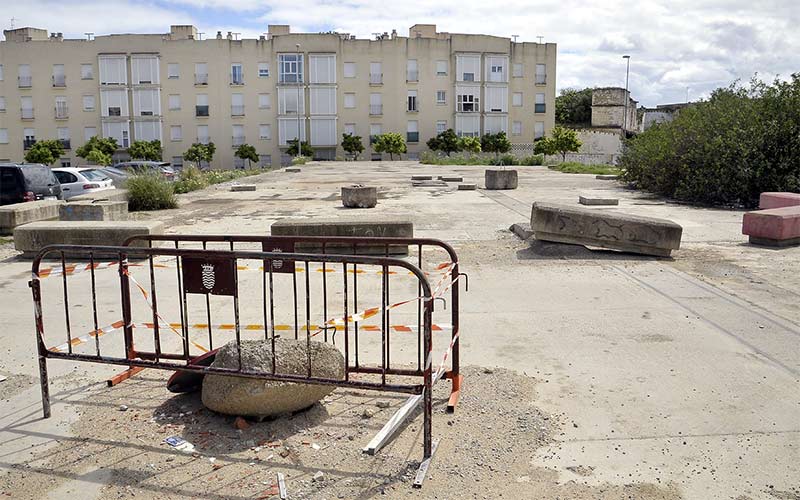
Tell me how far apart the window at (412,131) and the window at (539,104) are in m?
13.0

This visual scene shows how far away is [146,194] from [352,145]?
50223mm

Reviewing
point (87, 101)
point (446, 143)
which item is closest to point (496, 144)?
point (446, 143)

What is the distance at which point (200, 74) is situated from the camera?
2763 inches

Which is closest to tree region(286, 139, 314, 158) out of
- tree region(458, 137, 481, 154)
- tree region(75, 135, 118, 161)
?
tree region(458, 137, 481, 154)

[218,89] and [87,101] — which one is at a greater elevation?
[218,89]

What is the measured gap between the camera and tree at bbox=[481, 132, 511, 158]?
233 feet

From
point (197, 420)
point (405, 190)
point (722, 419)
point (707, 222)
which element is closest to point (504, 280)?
point (722, 419)

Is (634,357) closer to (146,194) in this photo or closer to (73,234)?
(73,234)

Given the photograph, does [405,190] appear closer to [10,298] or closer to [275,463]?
[10,298]

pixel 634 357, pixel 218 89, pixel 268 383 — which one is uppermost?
pixel 218 89

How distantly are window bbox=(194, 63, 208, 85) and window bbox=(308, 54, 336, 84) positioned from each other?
10056mm

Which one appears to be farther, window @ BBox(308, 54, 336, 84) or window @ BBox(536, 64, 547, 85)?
window @ BBox(536, 64, 547, 85)

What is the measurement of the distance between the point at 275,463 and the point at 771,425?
3345 mm

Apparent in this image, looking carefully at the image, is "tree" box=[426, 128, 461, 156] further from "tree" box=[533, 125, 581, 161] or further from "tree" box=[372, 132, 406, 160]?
"tree" box=[533, 125, 581, 161]
